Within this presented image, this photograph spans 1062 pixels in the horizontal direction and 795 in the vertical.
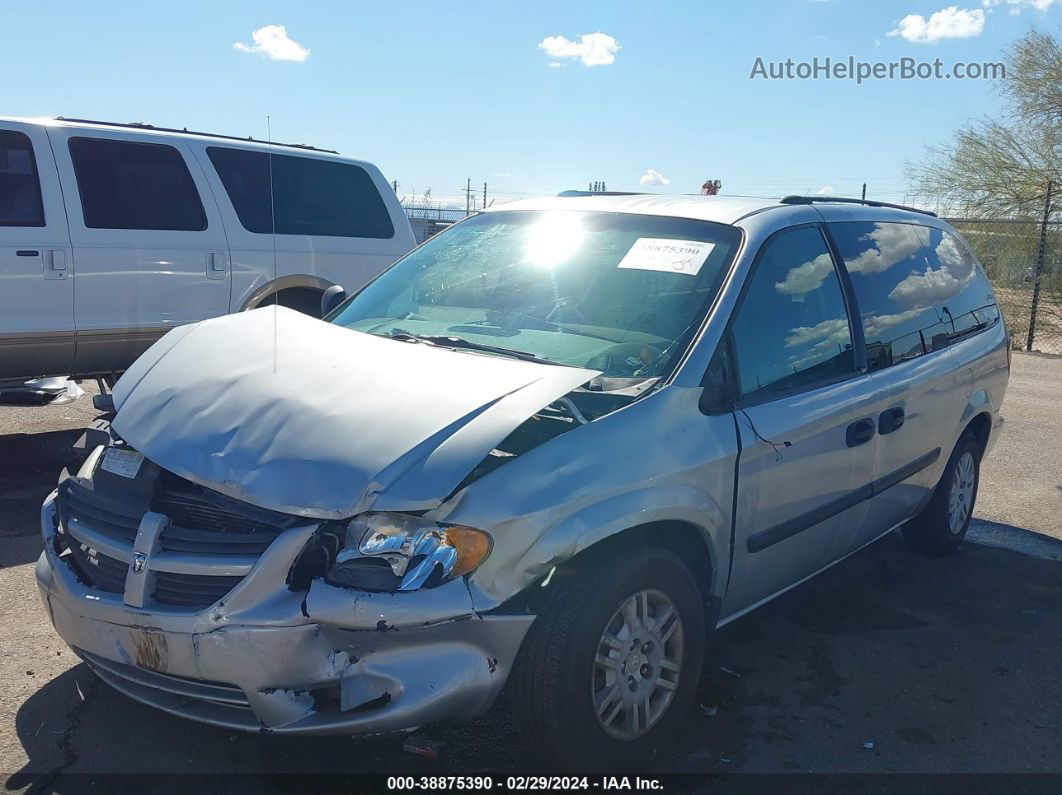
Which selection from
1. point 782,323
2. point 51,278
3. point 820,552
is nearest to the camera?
point 782,323

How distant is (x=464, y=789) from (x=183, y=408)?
4.83 feet

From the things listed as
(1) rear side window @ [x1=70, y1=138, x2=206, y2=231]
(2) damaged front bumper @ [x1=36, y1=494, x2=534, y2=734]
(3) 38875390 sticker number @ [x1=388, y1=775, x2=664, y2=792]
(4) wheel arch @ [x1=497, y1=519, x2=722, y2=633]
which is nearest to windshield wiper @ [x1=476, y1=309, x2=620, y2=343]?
(4) wheel arch @ [x1=497, y1=519, x2=722, y2=633]

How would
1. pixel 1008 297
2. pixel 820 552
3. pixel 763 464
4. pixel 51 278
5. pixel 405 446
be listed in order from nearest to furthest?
pixel 405 446 < pixel 763 464 < pixel 820 552 < pixel 51 278 < pixel 1008 297

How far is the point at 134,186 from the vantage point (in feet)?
21.8

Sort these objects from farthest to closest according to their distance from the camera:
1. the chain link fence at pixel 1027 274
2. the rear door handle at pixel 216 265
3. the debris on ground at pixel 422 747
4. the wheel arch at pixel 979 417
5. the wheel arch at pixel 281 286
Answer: the chain link fence at pixel 1027 274, the wheel arch at pixel 281 286, the rear door handle at pixel 216 265, the wheel arch at pixel 979 417, the debris on ground at pixel 422 747

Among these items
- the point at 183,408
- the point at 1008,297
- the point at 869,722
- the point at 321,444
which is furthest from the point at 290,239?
the point at 1008,297

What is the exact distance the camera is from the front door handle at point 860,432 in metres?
3.79

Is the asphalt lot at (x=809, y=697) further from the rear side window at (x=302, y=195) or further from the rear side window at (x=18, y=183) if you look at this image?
the rear side window at (x=302, y=195)

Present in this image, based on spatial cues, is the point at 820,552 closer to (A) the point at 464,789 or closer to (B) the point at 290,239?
(A) the point at 464,789

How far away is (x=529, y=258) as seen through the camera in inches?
156

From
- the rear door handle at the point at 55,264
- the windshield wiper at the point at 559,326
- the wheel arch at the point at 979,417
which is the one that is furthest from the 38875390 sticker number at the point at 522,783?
the rear door handle at the point at 55,264

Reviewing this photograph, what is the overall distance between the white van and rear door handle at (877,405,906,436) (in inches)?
146

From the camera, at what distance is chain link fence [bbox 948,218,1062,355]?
1521cm

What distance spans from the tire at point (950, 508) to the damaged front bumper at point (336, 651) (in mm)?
3248
